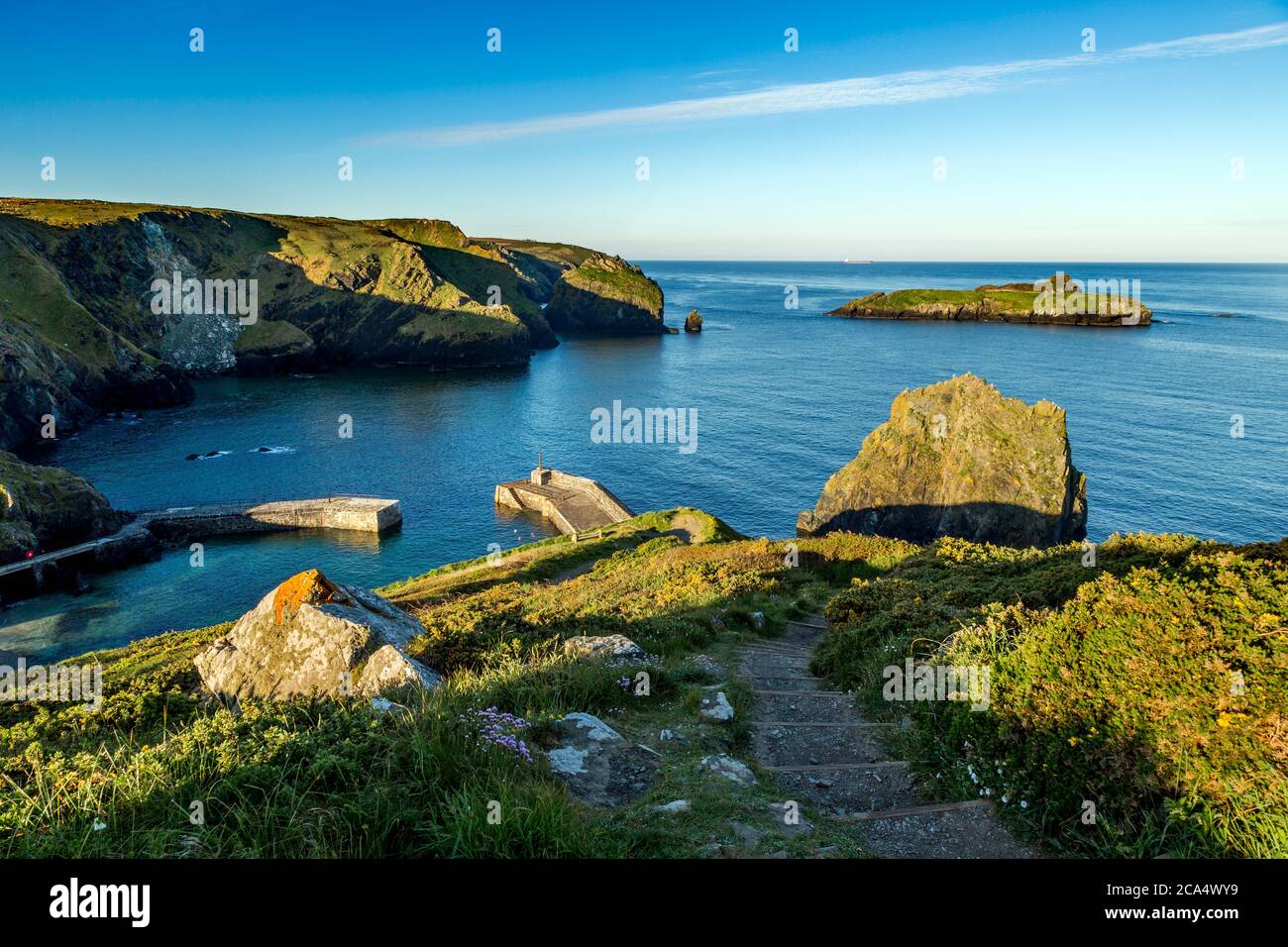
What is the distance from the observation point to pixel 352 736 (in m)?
7.75

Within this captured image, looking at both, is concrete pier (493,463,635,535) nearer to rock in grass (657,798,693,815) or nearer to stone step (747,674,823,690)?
stone step (747,674,823,690)

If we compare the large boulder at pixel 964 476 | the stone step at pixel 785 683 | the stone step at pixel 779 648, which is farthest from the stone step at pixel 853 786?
the large boulder at pixel 964 476

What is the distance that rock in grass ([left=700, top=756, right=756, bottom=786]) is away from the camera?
958 cm

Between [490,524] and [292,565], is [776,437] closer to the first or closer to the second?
[490,524]

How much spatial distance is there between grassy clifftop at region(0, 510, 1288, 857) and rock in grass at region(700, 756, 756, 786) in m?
0.18

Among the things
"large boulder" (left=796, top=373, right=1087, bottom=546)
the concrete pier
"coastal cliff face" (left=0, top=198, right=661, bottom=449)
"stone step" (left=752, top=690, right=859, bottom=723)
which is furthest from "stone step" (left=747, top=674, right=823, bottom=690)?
"coastal cliff face" (left=0, top=198, right=661, bottom=449)

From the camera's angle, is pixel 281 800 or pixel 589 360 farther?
pixel 589 360

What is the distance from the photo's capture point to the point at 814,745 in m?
12.4

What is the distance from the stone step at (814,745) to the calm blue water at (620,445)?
5119 cm

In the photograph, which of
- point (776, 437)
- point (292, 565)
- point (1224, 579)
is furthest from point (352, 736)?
point (776, 437)

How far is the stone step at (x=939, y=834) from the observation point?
8461 mm

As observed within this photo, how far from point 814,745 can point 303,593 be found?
11286 mm

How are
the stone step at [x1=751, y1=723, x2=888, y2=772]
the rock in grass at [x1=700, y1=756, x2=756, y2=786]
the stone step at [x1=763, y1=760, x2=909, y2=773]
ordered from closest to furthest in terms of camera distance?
the rock in grass at [x1=700, y1=756, x2=756, y2=786]
the stone step at [x1=763, y1=760, x2=909, y2=773]
the stone step at [x1=751, y1=723, x2=888, y2=772]

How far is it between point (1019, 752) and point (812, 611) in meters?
14.5
